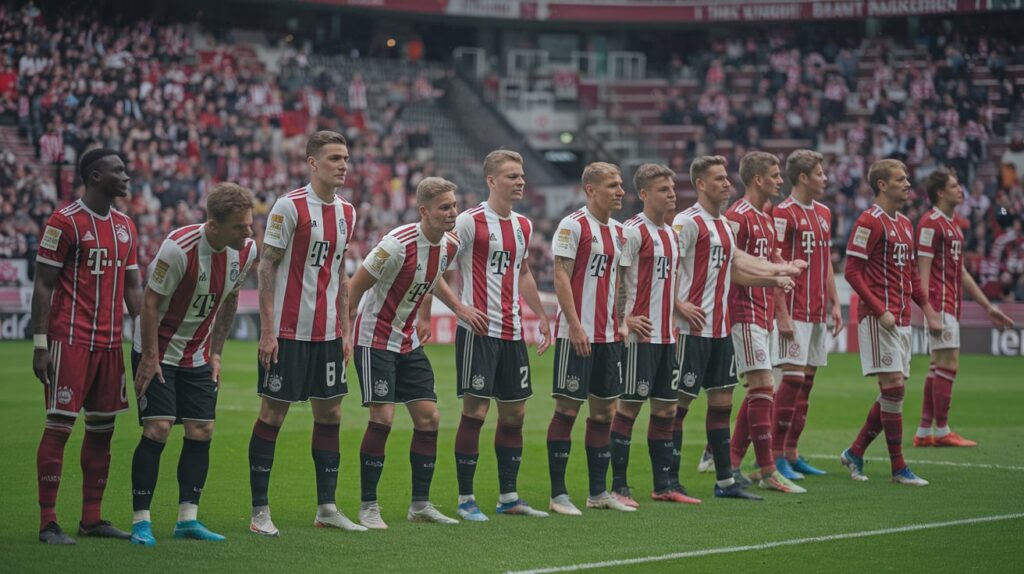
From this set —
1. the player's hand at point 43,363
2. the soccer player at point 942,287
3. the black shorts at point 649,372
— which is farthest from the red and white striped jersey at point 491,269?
the soccer player at point 942,287

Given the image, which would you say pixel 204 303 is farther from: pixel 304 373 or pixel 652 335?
pixel 652 335

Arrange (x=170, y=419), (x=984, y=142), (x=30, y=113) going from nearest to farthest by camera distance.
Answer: (x=170, y=419) → (x=30, y=113) → (x=984, y=142)

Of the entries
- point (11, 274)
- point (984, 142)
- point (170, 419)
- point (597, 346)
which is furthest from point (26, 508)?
point (984, 142)

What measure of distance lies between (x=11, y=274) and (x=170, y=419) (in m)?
20.8

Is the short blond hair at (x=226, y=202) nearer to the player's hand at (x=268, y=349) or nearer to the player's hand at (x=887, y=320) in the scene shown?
the player's hand at (x=268, y=349)

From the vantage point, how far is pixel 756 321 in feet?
34.9

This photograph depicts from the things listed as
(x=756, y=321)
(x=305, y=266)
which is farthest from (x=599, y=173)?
(x=305, y=266)

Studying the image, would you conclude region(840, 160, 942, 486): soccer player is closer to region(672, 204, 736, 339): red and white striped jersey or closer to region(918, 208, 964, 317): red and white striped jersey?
region(918, 208, 964, 317): red and white striped jersey

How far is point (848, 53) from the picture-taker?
3947cm

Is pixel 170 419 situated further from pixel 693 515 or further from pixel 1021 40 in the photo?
pixel 1021 40

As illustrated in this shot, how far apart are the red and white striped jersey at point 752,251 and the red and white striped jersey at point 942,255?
7.46 feet

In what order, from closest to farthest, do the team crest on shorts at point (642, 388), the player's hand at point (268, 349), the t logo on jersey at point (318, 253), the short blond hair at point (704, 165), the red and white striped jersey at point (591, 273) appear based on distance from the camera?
the player's hand at point (268, 349)
the t logo on jersey at point (318, 253)
the red and white striped jersey at point (591, 273)
the team crest on shorts at point (642, 388)
the short blond hair at point (704, 165)

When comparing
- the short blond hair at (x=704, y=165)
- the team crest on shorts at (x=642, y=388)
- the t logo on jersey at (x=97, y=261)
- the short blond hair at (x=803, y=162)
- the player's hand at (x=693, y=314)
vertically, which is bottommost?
the team crest on shorts at (x=642, y=388)

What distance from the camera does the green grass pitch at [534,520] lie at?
24.2ft
